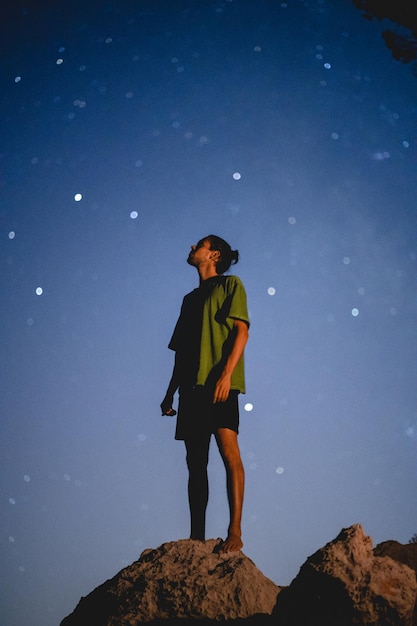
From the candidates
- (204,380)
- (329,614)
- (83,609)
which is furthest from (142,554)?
(329,614)

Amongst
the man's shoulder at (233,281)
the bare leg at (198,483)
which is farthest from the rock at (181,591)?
the man's shoulder at (233,281)

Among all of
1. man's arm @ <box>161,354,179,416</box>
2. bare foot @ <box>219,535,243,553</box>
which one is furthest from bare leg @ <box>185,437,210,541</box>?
man's arm @ <box>161,354,179,416</box>

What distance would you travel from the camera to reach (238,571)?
219 centimetres

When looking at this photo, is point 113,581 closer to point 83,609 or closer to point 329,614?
point 83,609

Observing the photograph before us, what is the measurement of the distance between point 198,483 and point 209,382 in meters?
0.65

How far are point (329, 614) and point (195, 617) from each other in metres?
0.68

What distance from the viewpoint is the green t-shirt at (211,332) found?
2.93 metres

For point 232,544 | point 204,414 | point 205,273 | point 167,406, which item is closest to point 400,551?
point 232,544

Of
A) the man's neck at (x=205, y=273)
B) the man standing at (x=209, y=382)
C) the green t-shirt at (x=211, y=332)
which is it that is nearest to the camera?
the man standing at (x=209, y=382)

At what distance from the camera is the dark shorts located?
2.76 meters

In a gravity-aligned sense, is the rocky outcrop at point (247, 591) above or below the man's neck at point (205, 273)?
below

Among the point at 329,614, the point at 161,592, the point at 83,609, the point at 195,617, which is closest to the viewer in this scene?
the point at 329,614

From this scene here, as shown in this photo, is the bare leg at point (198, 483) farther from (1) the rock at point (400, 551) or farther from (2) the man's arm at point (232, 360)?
(1) the rock at point (400, 551)

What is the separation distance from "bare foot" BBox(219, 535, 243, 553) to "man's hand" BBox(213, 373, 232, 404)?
0.80 meters
